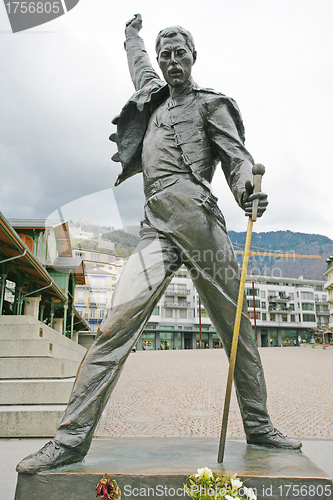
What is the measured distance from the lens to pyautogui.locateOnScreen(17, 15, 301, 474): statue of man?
2561 millimetres

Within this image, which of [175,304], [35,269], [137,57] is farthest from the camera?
[175,304]

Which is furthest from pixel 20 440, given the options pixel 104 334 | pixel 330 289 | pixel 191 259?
pixel 330 289

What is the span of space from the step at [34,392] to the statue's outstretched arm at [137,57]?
3.76m

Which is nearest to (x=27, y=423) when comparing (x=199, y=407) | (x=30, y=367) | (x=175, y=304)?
(x=30, y=367)

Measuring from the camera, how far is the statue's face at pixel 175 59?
291cm

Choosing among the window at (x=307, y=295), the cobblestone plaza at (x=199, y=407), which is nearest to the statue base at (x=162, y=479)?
the cobblestone plaza at (x=199, y=407)

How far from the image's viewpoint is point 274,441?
277cm

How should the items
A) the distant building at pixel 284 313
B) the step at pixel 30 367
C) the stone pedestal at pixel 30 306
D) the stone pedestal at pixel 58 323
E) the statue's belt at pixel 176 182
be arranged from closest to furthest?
the statue's belt at pixel 176 182 < the step at pixel 30 367 < the stone pedestal at pixel 30 306 < the stone pedestal at pixel 58 323 < the distant building at pixel 284 313

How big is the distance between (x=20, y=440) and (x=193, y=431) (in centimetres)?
234

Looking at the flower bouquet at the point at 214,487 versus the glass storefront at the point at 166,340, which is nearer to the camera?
the flower bouquet at the point at 214,487

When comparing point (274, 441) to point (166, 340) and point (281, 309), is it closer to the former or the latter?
point (166, 340)

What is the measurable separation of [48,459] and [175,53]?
272cm

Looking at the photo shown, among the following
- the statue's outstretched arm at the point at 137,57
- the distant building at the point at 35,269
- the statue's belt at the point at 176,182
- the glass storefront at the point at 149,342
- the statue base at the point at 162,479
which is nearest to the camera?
the statue base at the point at 162,479

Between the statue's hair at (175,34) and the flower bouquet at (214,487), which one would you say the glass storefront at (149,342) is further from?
the flower bouquet at (214,487)
